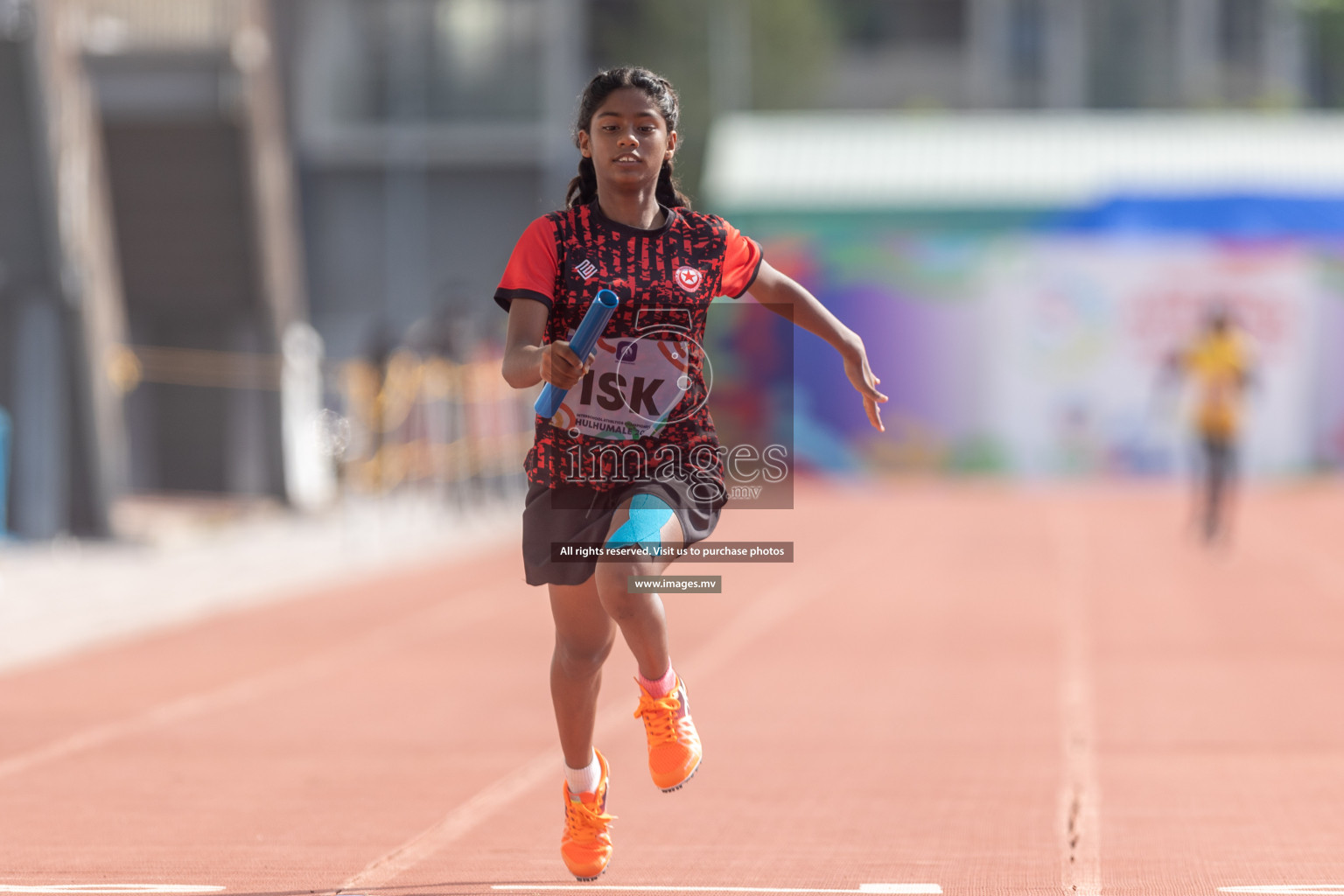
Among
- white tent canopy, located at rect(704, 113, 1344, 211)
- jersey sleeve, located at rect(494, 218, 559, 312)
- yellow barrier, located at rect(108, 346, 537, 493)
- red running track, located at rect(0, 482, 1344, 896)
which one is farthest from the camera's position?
white tent canopy, located at rect(704, 113, 1344, 211)

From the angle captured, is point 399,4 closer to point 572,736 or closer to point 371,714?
point 371,714

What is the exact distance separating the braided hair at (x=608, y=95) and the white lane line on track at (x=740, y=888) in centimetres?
173

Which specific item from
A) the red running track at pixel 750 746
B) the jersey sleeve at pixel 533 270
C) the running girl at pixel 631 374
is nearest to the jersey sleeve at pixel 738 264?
the running girl at pixel 631 374

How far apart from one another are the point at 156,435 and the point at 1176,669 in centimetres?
1402

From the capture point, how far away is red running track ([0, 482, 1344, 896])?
18.5 feet

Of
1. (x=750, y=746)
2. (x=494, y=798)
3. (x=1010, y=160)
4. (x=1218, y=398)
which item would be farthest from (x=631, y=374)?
(x=1010, y=160)

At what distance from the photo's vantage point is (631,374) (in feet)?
15.3

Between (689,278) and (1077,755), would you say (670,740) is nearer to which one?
(689,278)

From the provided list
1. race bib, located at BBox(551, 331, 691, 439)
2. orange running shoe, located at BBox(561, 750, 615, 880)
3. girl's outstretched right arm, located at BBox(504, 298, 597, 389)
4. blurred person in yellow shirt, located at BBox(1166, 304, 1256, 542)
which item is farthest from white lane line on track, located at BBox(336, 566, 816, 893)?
blurred person in yellow shirt, located at BBox(1166, 304, 1256, 542)

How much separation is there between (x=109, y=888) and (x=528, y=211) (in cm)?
3746

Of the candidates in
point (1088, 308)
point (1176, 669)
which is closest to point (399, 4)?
point (1088, 308)

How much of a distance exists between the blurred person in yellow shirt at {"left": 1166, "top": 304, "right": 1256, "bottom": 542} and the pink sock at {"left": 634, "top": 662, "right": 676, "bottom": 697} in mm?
13705

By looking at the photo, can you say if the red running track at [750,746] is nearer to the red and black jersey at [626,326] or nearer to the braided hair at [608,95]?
the red and black jersey at [626,326]

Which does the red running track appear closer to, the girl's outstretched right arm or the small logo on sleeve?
the small logo on sleeve
